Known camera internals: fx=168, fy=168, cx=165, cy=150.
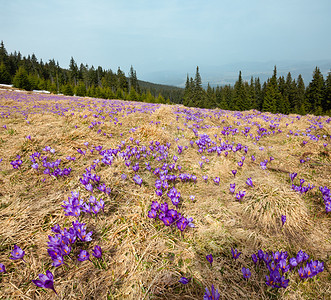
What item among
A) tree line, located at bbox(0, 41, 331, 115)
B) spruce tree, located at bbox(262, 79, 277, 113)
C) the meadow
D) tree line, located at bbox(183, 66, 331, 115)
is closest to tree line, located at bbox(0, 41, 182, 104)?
tree line, located at bbox(0, 41, 331, 115)

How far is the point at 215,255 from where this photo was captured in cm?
215

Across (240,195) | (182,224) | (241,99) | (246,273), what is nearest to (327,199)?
(240,195)

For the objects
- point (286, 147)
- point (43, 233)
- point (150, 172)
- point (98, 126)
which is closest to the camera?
point (43, 233)

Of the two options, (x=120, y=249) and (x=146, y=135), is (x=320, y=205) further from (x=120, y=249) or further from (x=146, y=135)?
(x=146, y=135)

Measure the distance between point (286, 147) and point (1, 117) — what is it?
12.9 metres

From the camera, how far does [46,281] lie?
5.18ft

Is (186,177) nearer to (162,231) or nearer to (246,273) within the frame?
(162,231)

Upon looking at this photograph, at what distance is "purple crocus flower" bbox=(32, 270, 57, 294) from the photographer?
159cm

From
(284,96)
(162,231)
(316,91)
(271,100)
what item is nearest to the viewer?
(162,231)

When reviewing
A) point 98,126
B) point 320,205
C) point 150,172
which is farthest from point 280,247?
point 98,126

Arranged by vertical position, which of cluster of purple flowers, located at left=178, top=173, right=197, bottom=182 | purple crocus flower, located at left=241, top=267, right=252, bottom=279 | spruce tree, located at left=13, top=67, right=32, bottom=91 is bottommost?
purple crocus flower, located at left=241, top=267, right=252, bottom=279

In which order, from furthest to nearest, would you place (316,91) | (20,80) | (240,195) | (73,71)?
(73,71)
(20,80)
(316,91)
(240,195)

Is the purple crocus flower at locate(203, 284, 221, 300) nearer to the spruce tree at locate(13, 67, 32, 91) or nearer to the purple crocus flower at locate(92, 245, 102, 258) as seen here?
the purple crocus flower at locate(92, 245, 102, 258)

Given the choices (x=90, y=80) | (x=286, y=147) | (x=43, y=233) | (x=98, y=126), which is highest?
(x=90, y=80)
